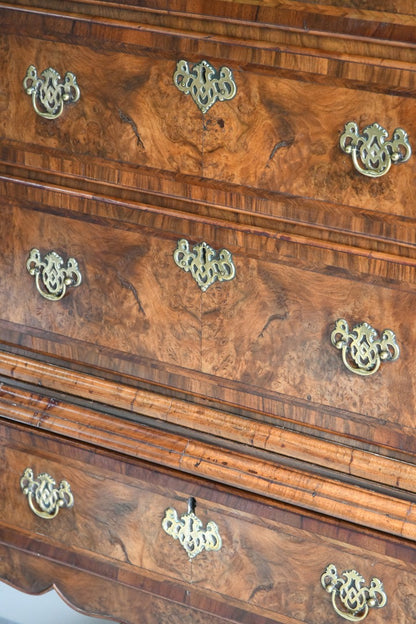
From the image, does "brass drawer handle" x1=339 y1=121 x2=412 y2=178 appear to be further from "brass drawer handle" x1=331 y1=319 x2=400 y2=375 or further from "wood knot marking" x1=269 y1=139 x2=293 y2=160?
"brass drawer handle" x1=331 y1=319 x2=400 y2=375

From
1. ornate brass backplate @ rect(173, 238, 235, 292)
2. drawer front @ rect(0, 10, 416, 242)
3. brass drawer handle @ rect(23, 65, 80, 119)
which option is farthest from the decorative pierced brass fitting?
brass drawer handle @ rect(23, 65, 80, 119)

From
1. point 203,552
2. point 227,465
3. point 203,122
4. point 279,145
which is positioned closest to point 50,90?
point 203,122

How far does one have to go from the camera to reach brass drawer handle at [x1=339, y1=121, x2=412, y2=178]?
109 cm

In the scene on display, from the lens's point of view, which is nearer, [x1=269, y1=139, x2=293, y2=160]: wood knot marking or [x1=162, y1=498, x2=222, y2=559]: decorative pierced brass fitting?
[x1=269, y1=139, x2=293, y2=160]: wood knot marking

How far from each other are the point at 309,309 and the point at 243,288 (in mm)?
94

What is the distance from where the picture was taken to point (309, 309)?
1.24 metres

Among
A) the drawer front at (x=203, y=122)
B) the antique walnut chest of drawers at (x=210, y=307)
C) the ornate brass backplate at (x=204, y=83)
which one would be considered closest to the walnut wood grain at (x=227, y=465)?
the antique walnut chest of drawers at (x=210, y=307)

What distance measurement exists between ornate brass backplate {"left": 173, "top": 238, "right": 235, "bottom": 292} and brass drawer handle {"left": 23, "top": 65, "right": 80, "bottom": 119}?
235 millimetres

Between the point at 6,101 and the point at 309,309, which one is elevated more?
the point at 6,101

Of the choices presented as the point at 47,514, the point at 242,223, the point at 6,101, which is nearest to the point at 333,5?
the point at 242,223

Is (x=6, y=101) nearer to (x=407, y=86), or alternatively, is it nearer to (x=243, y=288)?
(x=243, y=288)

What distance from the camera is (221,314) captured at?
4.27 feet

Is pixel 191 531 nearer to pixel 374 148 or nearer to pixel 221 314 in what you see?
pixel 221 314

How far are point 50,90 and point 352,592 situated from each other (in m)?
0.76
